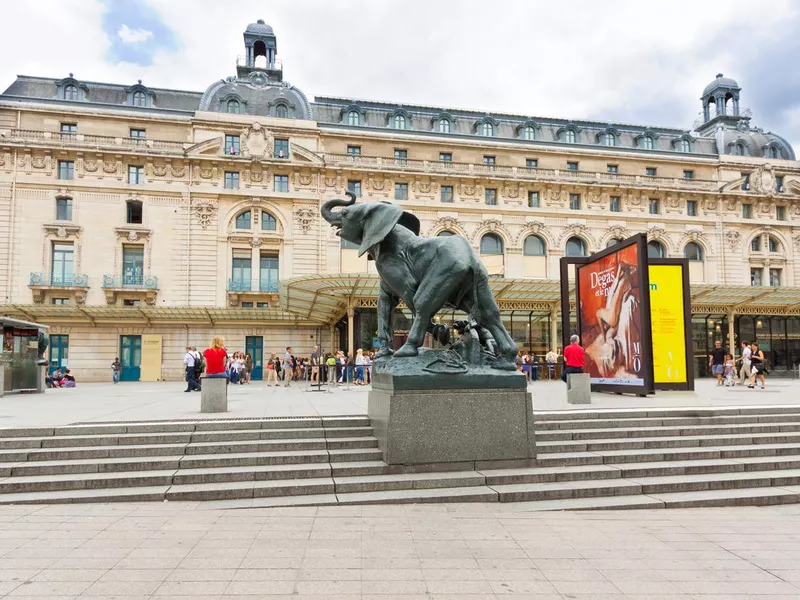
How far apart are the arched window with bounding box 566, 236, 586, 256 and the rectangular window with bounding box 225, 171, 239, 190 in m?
21.9

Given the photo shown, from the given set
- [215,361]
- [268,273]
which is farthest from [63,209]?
[215,361]

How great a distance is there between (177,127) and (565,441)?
34477 millimetres

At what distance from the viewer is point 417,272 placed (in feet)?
24.5

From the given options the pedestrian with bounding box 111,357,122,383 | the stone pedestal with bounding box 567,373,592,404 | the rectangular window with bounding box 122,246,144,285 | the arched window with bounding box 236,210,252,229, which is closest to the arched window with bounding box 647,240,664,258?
the arched window with bounding box 236,210,252,229

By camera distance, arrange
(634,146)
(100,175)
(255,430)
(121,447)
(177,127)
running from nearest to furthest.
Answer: (121,447) < (255,430) < (100,175) < (177,127) < (634,146)

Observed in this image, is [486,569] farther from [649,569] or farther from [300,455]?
[300,455]

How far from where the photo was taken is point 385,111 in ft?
137

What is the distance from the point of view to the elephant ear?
740cm

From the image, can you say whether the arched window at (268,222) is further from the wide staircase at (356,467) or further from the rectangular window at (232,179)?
the wide staircase at (356,467)

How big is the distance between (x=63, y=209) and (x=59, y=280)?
4274 mm

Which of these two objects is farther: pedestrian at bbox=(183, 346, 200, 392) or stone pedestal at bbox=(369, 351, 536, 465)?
pedestrian at bbox=(183, 346, 200, 392)

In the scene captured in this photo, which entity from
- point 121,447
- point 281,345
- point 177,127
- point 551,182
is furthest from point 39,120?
point 121,447

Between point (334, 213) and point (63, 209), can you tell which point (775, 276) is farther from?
point (63, 209)

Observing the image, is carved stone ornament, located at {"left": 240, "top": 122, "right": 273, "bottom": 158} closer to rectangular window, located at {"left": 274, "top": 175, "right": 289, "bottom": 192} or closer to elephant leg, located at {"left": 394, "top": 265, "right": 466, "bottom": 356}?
rectangular window, located at {"left": 274, "top": 175, "right": 289, "bottom": 192}
